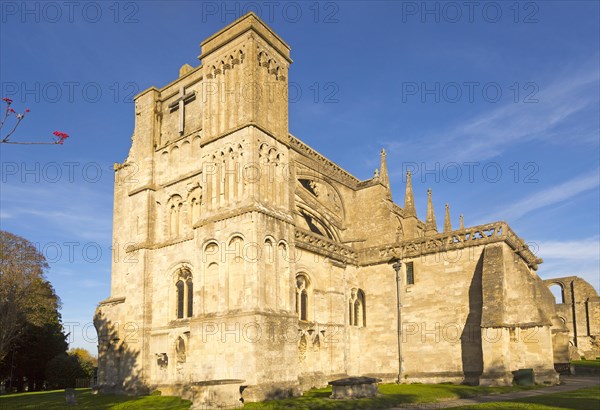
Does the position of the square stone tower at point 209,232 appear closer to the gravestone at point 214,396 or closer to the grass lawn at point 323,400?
the grass lawn at point 323,400

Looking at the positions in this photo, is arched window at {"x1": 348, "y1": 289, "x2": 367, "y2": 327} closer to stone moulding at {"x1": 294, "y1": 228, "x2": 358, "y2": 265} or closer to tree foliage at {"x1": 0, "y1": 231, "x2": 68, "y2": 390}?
stone moulding at {"x1": 294, "y1": 228, "x2": 358, "y2": 265}

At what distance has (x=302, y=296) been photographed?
25.1m

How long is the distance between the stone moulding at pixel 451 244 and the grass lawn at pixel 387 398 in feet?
22.9

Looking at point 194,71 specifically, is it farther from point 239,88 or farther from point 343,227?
point 343,227

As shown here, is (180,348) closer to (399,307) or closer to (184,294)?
(184,294)

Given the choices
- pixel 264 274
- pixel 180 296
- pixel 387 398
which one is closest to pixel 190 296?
pixel 180 296

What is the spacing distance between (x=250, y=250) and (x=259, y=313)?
8.51ft

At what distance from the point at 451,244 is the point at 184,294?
534 inches

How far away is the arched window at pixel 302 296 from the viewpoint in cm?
2461

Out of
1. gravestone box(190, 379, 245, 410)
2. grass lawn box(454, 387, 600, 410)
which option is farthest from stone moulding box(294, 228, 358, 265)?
grass lawn box(454, 387, 600, 410)

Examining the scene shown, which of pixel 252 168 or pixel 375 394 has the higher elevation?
pixel 252 168

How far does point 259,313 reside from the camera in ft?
65.9

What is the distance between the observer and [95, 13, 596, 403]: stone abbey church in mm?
21375

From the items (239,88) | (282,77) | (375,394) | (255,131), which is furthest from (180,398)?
(282,77)
